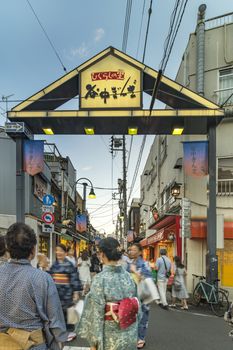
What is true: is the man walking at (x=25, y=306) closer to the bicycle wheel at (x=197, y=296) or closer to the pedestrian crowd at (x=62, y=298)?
the pedestrian crowd at (x=62, y=298)

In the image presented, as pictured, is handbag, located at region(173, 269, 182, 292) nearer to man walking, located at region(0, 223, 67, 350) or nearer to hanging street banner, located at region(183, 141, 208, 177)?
hanging street banner, located at region(183, 141, 208, 177)

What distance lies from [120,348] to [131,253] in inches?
134

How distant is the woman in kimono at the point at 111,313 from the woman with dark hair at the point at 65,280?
8.22 feet

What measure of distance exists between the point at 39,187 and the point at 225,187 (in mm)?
10698

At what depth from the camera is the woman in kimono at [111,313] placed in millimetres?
3924

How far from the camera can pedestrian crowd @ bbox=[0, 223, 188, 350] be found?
2.84 m

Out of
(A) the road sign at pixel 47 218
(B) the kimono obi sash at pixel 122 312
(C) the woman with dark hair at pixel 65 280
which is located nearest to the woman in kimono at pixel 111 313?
(B) the kimono obi sash at pixel 122 312

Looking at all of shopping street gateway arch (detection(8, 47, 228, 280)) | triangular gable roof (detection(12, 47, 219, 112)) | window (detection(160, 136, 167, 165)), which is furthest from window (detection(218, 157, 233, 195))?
window (detection(160, 136, 167, 165))

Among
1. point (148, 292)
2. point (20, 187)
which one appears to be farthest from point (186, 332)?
point (20, 187)

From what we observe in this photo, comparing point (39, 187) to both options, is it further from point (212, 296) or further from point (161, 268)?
point (212, 296)

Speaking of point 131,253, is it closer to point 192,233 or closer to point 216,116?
point 216,116

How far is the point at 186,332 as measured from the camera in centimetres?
882

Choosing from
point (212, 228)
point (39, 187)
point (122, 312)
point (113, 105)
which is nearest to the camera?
point (122, 312)

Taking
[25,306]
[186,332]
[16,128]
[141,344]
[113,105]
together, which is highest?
[113,105]
